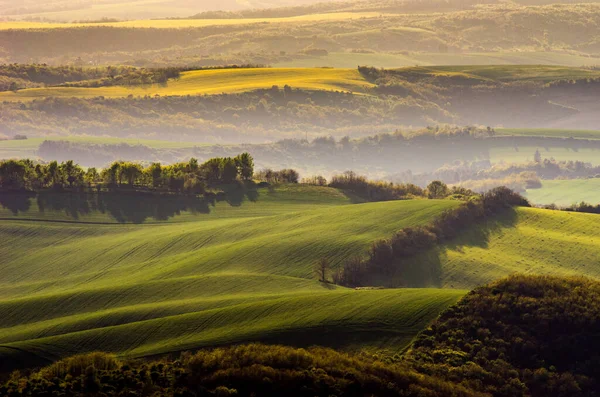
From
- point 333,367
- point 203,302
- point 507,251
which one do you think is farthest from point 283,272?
point 333,367

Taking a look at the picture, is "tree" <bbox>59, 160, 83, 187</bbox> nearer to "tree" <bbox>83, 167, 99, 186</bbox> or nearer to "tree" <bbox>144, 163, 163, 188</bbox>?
"tree" <bbox>83, 167, 99, 186</bbox>

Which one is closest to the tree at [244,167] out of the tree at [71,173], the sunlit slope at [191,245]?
the sunlit slope at [191,245]

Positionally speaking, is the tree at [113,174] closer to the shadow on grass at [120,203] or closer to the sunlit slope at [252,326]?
the shadow on grass at [120,203]

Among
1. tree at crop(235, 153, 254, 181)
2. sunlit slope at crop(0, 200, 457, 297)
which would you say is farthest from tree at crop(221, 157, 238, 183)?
sunlit slope at crop(0, 200, 457, 297)

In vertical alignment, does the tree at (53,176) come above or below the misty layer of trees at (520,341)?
above

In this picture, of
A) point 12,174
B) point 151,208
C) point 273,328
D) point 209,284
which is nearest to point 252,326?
point 273,328

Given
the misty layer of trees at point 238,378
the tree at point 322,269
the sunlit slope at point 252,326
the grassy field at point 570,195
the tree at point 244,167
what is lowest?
the misty layer of trees at point 238,378

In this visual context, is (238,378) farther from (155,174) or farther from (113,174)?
(113,174)
